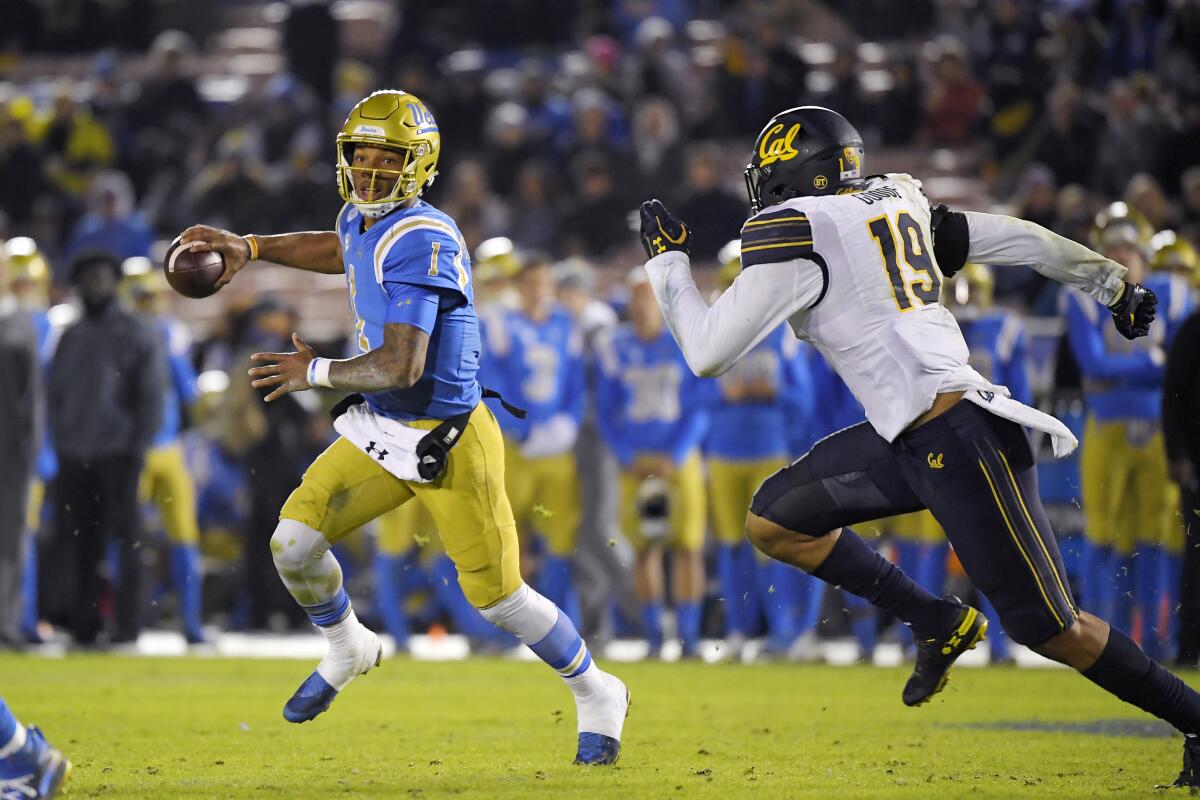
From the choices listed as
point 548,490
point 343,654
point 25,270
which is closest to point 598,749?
point 343,654

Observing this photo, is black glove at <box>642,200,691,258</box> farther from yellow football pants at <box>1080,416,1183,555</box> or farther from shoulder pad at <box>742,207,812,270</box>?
yellow football pants at <box>1080,416,1183,555</box>

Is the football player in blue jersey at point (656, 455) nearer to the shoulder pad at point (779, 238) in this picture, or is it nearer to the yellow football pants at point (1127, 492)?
the yellow football pants at point (1127, 492)

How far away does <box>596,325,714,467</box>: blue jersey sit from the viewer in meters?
10.6

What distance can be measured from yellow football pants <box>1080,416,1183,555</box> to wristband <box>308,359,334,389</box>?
18.2 ft

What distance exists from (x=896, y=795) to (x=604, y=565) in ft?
19.1

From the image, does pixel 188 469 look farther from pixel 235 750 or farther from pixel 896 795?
pixel 896 795

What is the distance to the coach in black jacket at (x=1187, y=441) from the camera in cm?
905

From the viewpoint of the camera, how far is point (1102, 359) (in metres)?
9.70

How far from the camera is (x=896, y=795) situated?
5328 millimetres

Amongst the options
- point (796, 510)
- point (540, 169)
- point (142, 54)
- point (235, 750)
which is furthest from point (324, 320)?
point (796, 510)

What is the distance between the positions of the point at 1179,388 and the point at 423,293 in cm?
492

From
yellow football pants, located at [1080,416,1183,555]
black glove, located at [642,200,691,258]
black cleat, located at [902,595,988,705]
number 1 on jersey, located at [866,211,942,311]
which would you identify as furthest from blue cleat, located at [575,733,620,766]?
yellow football pants, located at [1080,416,1183,555]

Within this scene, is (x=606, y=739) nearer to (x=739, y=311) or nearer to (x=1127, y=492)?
(x=739, y=311)

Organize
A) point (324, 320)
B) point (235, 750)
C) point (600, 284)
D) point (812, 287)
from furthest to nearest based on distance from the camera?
point (324, 320)
point (600, 284)
point (235, 750)
point (812, 287)
